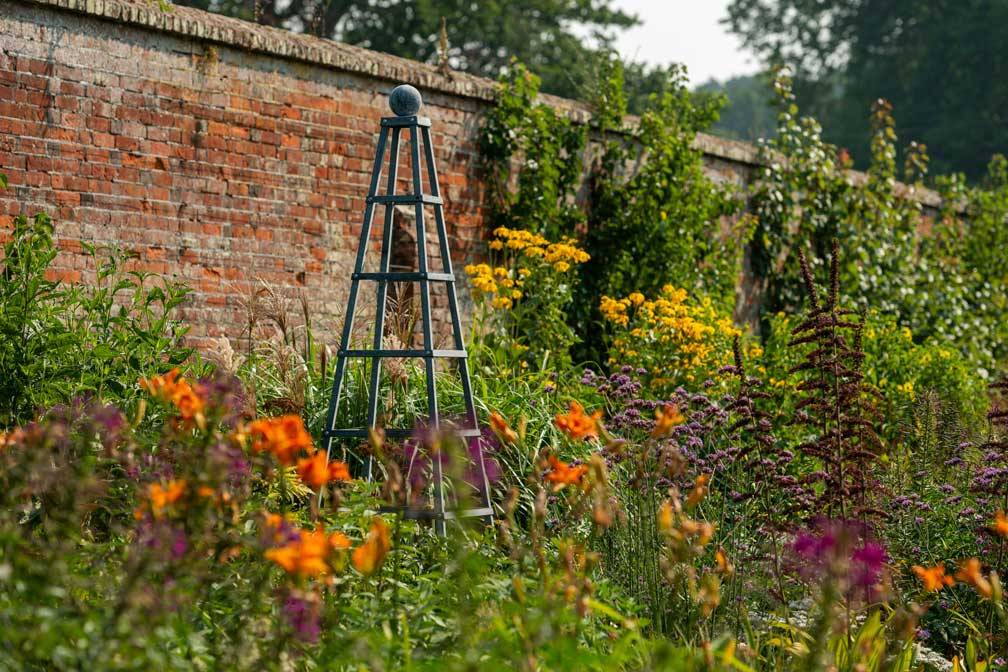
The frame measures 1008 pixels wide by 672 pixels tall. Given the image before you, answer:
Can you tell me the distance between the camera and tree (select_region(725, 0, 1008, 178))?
2398 cm

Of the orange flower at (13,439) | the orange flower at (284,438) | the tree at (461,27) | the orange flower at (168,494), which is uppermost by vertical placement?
the tree at (461,27)

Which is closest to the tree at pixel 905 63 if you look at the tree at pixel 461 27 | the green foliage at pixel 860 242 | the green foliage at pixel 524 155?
the tree at pixel 461 27

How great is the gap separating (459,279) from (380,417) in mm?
2452

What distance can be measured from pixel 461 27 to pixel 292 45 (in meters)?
14.9

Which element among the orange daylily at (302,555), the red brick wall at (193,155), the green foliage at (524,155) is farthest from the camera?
the green foliage at (524,155)

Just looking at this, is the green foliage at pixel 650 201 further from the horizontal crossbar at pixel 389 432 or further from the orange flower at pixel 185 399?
the orange flower at pixel 185 399

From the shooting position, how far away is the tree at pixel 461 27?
20109 mm

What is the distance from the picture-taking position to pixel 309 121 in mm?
6668

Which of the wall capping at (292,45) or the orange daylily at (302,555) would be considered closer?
the orange daylily at (302,555)

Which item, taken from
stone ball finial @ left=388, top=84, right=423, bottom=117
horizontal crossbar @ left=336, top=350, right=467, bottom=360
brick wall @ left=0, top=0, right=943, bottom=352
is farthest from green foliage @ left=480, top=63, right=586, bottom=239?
horizontal crossbar @ left=336, top=350, right=467, bottom=360

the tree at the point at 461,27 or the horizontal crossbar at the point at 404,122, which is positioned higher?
the tree at the point at 461,27

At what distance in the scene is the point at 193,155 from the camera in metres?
6.16

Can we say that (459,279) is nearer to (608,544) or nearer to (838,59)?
(608,544)

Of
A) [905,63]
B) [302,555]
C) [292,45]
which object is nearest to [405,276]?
[302,555]
